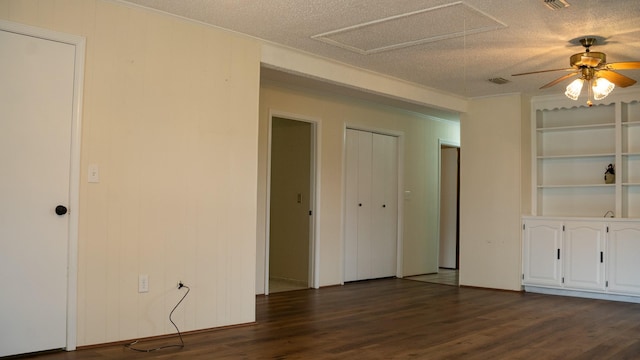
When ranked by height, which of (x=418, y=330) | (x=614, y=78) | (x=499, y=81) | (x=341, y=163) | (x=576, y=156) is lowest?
(x=418, y=330)

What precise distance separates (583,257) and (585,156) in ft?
3.81

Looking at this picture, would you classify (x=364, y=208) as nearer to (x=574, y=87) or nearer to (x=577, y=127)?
(x=577, y=127)

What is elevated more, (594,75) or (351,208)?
(594,75)

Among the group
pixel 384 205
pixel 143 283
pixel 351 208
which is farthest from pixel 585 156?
pixel 143 283

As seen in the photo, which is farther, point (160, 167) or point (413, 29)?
point (413, 29)

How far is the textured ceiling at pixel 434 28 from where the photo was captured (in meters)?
4.00

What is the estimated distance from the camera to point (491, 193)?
23.4ft

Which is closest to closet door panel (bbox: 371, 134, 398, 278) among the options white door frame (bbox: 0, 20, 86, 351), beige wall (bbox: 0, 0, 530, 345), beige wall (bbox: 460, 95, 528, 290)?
beige wall (bbox: 460, 95, 528, 290)

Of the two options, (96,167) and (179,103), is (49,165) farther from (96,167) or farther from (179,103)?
(179,103)

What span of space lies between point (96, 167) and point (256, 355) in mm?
1629

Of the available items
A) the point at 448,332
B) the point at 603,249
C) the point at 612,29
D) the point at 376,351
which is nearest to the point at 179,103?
the point at 376,351

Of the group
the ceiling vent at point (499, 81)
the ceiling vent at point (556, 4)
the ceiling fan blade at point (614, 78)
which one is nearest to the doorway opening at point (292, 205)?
the ceiling vent at point (499, 81)

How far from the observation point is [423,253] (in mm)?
8344

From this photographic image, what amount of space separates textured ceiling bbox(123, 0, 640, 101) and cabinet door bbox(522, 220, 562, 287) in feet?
6.24
